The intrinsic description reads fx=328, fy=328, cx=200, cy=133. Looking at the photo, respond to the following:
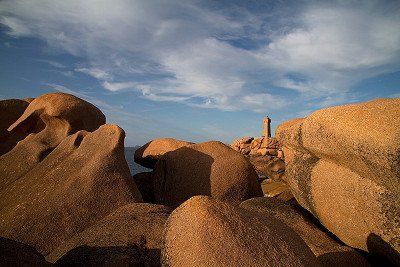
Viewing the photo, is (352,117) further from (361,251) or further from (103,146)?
(103,146)

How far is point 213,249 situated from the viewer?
253cm

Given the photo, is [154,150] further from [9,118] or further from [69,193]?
[9,118]

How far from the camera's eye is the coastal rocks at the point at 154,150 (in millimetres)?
8328

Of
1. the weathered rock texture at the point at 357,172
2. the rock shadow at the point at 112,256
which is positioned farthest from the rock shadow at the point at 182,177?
the rock shadow at the point at 112,256

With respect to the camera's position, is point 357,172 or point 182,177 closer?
point 357,172

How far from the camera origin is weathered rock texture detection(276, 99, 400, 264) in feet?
11.7

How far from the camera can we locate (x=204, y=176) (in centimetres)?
644

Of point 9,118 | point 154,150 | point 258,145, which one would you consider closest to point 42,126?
point 9,118

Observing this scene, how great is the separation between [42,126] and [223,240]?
26.5 ft

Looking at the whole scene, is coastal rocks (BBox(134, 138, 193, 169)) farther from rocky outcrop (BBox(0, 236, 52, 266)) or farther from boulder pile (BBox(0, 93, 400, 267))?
rocky outcrop (BBox(0, 236, 52, 266))

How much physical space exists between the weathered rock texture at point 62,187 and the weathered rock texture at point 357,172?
109 inches

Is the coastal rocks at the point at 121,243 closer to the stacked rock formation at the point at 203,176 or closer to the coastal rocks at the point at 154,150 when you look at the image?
the stacked rock formation at the point at 203,176

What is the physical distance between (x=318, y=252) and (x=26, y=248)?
3.14 metres

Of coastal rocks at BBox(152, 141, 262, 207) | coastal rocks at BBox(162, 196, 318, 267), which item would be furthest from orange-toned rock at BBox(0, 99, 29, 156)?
coastal rocks at BBox(162, 196, 318, 267)
